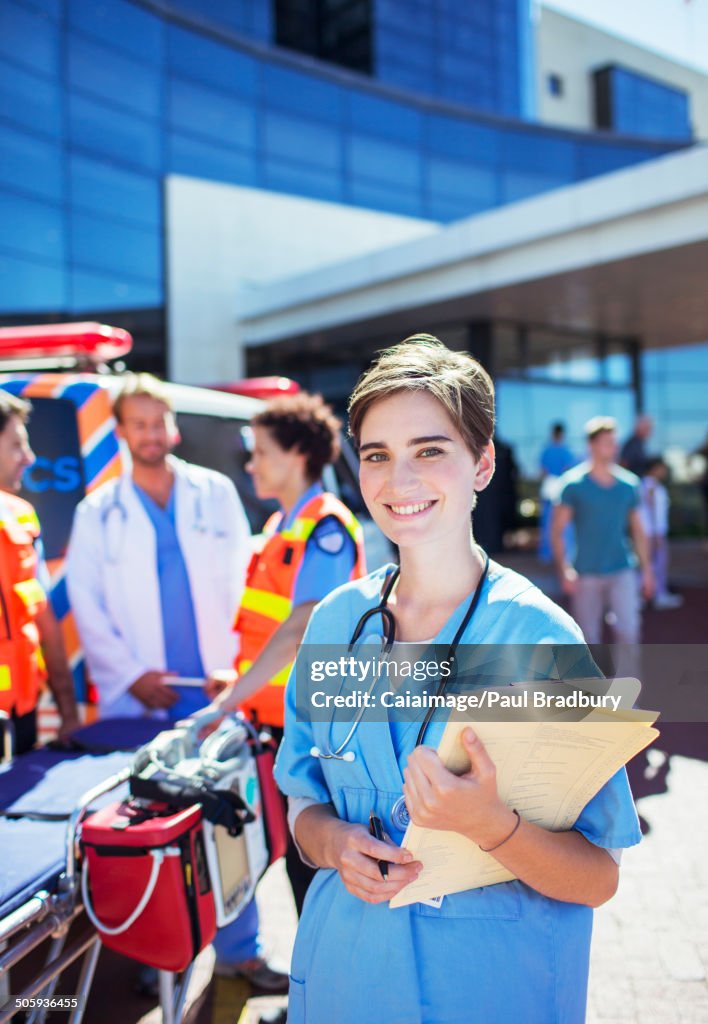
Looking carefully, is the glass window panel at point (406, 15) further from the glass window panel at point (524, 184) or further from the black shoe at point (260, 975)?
the black shoe at point (260, 975)

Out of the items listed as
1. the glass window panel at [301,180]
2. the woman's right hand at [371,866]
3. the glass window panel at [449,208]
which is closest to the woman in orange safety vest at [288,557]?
the woman's right hand at [371,866]

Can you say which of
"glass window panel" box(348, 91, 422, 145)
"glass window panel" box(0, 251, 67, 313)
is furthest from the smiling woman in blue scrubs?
"glass window panel" box(348, 91, 422, 145)

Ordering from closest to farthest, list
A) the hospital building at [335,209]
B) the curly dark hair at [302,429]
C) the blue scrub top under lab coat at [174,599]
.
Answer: the curly dark hair at [302,429] → the blue scrub top under lab coat at [174,599] → the hospital building at [335,209]

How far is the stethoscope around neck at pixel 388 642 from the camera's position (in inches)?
54.2

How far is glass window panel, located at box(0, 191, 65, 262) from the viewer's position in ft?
42.6

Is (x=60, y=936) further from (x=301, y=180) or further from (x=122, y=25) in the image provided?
(x=301, y=180)

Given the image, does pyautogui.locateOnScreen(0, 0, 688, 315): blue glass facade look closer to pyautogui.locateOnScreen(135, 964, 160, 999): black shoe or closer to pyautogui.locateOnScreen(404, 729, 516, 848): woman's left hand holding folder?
pyautogui.locateOnScreen(135, 964, 160, 999): black shoe

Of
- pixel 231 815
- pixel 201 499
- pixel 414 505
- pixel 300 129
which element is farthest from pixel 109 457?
pixel 300 129

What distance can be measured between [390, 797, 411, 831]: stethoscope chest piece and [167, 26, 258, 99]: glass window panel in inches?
663

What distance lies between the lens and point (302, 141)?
17109 mm

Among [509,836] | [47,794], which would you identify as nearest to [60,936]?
[47,794]

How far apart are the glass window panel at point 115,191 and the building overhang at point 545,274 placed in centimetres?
227

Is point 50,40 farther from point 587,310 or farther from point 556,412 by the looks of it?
point 556,412

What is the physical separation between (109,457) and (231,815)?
2.03 metres
